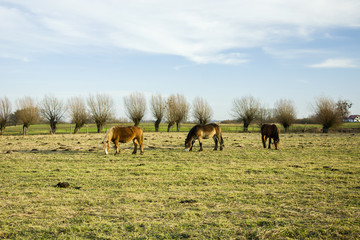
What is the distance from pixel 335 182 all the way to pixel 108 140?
37.1ft

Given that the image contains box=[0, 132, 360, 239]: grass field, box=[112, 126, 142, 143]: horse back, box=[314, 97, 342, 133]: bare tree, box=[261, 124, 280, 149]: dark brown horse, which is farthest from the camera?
box=[314, 97, 342, 133]: bare tree

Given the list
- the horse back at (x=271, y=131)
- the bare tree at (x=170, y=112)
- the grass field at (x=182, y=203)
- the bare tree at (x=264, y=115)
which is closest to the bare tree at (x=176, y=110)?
the bare tree at (x=170, y=112)

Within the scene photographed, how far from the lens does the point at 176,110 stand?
5822cm

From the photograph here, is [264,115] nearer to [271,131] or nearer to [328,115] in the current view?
[328,115]

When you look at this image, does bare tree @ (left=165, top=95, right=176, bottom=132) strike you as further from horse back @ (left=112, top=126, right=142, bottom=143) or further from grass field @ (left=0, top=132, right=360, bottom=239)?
grass field @ (left=0, top=132, right=360, bottom=239)

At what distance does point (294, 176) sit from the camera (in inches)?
372

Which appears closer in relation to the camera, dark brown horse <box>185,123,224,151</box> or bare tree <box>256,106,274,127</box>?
dark brown horse <box>185,123,224,151</box>

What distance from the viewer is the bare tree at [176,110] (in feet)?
189

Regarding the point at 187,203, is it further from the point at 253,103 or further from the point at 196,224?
the point at 253,103

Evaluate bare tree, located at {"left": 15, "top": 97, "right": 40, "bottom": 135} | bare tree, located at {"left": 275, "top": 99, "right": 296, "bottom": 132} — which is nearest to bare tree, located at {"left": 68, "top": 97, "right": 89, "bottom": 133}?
bare tree, located at {"left": 15, "top": 97, "right": 40, "bottom": 135}

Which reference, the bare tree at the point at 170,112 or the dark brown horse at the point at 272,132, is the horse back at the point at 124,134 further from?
the bare tree at the point at 170,112

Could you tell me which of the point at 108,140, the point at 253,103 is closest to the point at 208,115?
the point at 253,103

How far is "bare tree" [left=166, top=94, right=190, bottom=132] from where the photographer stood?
189ft

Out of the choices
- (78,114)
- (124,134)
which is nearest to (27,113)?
(78,114)
